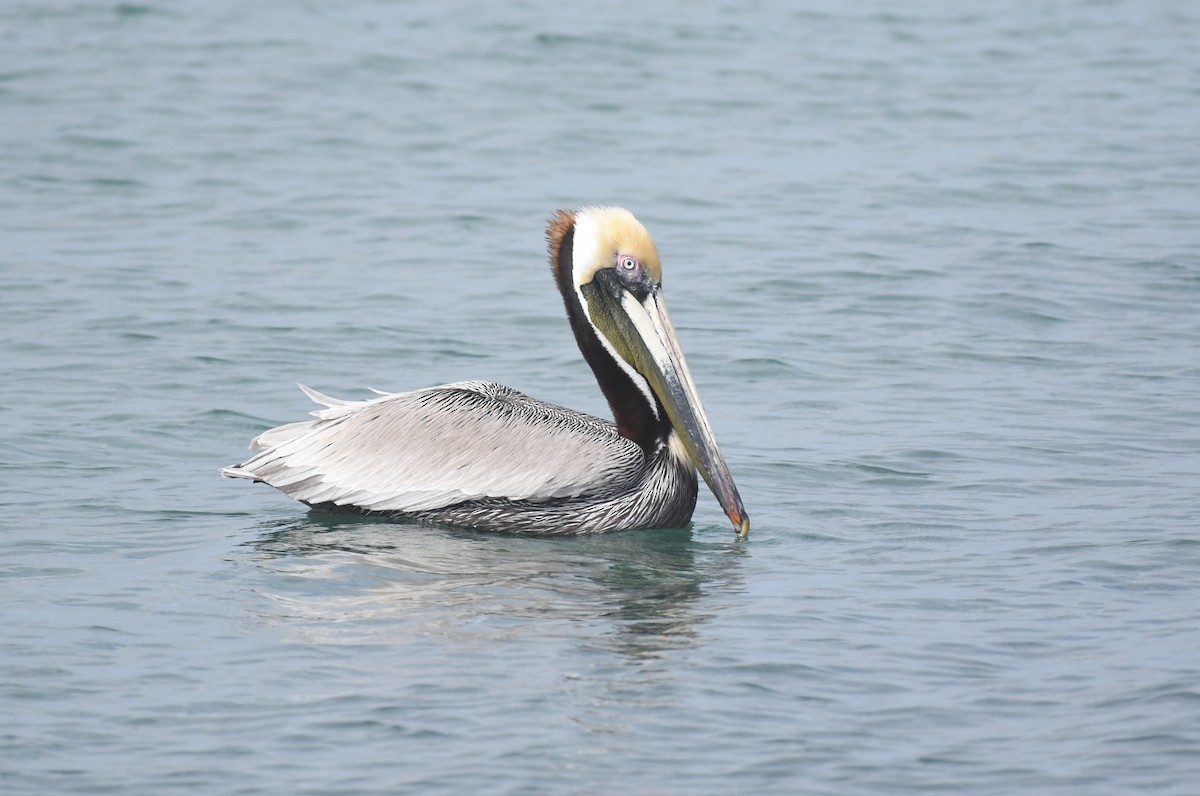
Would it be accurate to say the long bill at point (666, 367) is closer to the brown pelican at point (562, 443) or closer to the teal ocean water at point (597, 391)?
Answer: the brown pelican at point (562, 443)

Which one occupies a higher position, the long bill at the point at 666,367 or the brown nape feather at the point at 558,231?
the brown nape feather at the point at 558,231

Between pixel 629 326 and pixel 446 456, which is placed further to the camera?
pixel 629 326

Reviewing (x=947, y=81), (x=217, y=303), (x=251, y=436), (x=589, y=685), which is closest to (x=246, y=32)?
(x=947, y=81)

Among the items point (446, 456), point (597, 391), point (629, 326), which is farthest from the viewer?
point (597, 391)

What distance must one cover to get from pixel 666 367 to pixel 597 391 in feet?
7.11

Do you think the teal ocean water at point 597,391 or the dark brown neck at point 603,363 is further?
the dark brown neck at point 603,363

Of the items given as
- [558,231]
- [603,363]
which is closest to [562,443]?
[603,363]

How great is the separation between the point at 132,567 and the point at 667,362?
2104mm

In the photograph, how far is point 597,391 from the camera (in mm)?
9133

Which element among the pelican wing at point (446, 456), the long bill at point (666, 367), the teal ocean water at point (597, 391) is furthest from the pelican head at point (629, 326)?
the teal ocean water at point (597, 391)

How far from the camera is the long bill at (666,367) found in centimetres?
688

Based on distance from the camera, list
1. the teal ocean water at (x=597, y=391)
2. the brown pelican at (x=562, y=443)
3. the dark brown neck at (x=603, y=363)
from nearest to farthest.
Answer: the teal ocean water at (x=597, y=391) → the brown pelican at (x=562, y=443) → the dark brown neck at (x=603, y=363)

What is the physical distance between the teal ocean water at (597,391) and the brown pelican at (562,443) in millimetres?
151

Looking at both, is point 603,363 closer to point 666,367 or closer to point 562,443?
point 666,367
